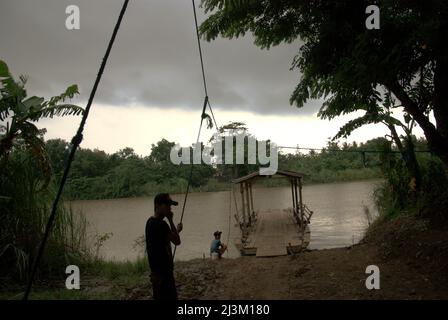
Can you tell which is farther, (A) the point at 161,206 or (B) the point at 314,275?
(B) the point at 314,275

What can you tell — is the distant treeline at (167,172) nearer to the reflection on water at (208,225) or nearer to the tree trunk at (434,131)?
the reflection on water at (208,225)

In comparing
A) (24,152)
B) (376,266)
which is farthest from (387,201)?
(24,152)

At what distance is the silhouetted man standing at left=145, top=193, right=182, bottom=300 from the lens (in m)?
3.62

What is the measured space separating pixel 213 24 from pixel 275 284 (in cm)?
440

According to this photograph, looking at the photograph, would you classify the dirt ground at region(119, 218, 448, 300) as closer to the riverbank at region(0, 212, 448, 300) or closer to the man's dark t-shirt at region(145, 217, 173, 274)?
the riverbank at region(0, 212, 448, 300)

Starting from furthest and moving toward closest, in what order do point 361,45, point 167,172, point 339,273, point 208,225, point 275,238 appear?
point 167,172, point 208,225, point 275,238, point 339,273, point 361,45

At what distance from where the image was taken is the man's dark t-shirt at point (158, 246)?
3.62 meters

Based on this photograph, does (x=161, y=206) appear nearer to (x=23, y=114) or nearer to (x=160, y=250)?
(x=160, y=250)

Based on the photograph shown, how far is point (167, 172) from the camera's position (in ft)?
138

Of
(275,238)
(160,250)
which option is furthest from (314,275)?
(275,238)

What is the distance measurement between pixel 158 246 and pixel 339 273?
3.72m

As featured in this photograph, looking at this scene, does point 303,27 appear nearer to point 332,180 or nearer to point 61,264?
point 61,264

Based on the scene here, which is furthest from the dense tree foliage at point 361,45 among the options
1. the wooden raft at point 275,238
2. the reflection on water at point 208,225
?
the reflection on water at point 208,225

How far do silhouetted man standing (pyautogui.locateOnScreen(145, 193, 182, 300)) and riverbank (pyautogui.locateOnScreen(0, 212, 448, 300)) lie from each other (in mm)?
2013
